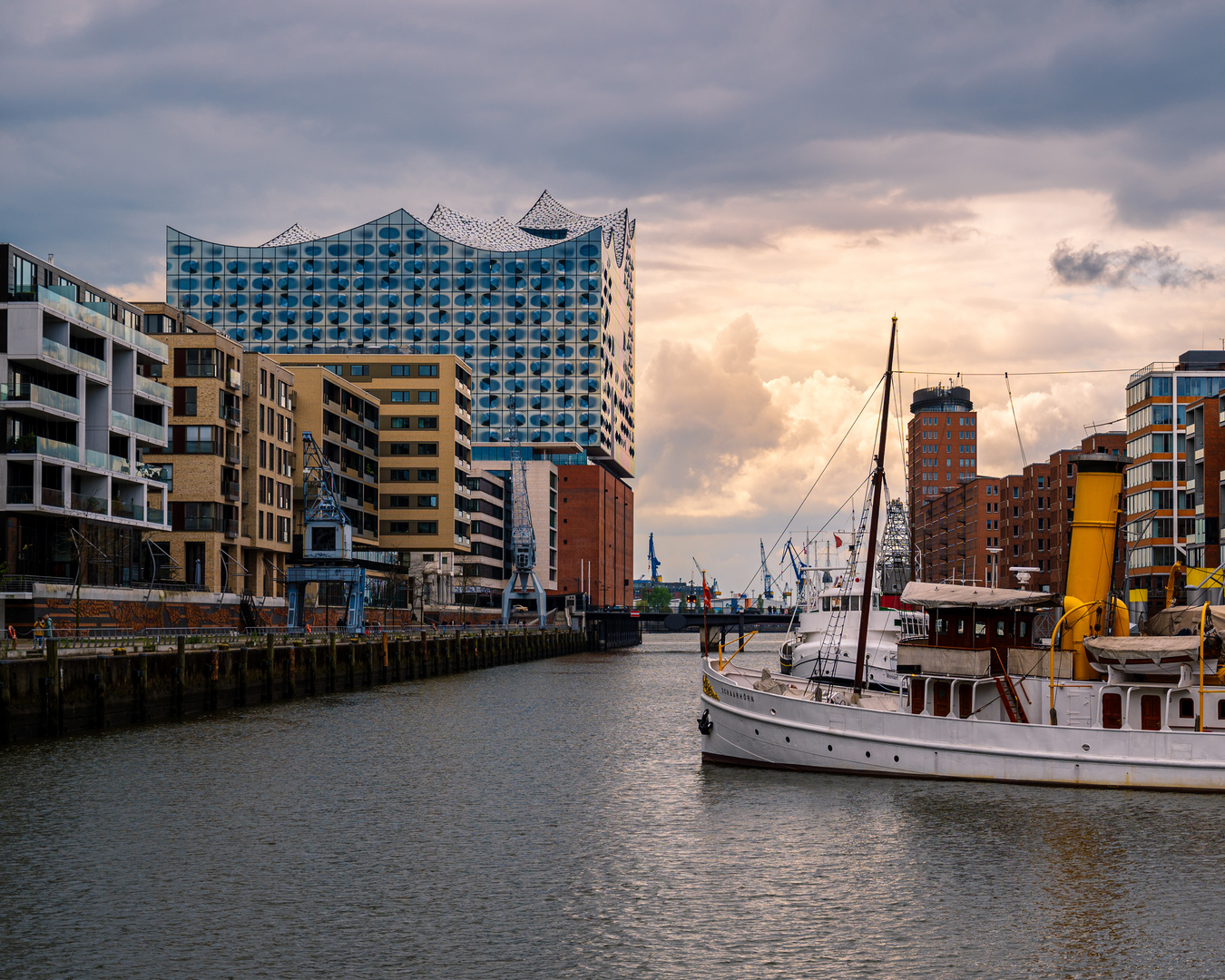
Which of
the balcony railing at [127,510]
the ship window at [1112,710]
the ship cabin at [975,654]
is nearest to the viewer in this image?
the ship window at [1112,710]

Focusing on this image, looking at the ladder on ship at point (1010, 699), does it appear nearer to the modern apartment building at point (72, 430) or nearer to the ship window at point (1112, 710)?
the ship window at point (1112, 710)

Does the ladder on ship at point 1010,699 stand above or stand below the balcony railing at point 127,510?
below

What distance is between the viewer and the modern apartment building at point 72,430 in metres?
87.8

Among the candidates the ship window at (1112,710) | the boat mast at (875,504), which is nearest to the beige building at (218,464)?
the boat mast at (875,504)

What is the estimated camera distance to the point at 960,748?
140 ft

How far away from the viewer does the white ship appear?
135 ft

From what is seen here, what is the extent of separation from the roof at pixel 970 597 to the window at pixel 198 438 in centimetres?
8856

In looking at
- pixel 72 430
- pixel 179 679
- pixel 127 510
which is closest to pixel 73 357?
pixel 72 430

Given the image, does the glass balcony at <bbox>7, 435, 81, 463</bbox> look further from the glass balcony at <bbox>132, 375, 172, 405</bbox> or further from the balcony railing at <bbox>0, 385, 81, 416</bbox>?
the glass balcony at <bbox>132, 375, 172, 405</bbox>

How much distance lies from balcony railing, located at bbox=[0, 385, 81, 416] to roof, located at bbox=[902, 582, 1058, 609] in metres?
64.2

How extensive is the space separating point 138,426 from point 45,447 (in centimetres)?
1449

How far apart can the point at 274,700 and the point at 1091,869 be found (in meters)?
53.8

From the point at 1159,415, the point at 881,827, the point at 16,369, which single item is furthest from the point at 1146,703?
the point at 1159,415

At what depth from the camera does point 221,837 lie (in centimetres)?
3578
